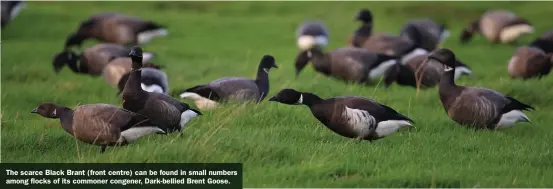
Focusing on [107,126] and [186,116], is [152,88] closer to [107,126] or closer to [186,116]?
[186,116]

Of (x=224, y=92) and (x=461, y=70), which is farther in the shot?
(x=461, y=70)

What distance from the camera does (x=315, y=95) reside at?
11.3m

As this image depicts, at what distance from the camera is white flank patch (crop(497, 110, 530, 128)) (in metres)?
12.3

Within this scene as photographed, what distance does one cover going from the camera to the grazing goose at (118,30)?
2417 centimetres

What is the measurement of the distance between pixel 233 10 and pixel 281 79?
49.8 ft

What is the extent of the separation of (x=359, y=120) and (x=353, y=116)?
9cm

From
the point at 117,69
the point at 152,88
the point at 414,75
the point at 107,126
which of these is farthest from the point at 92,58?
the point at 107,126

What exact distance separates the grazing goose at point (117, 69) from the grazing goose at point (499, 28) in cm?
1286

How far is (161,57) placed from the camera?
2228 centimetres

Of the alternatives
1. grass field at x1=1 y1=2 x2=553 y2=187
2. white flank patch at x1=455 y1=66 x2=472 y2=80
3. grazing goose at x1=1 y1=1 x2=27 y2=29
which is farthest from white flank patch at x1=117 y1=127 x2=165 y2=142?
grazing goose at x1=1 y1=1 x2=27 y2=29

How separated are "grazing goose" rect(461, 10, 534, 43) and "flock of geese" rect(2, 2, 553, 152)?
109 inches

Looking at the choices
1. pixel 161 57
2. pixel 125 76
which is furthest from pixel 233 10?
pixel 125 76
